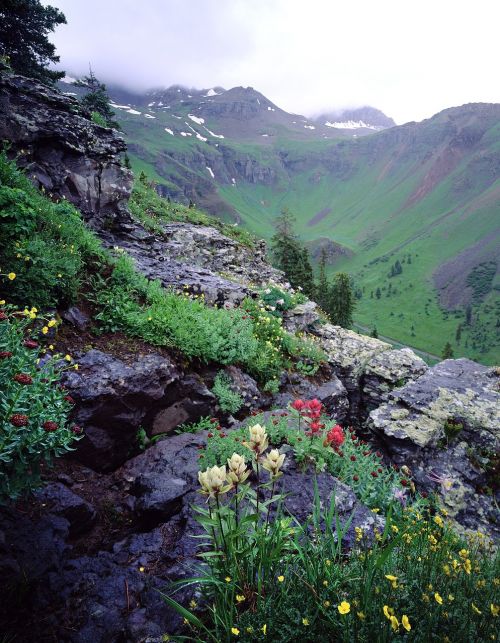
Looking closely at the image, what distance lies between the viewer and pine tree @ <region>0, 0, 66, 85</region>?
17781 mm

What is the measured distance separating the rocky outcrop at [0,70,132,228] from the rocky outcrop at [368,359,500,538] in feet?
39.1

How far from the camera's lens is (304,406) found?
17.0 ft

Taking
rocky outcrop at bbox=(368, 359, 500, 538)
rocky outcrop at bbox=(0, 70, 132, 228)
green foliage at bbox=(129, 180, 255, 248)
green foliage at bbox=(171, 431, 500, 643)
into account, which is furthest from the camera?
green foliage at bbox=(129, 180, 255, 248)

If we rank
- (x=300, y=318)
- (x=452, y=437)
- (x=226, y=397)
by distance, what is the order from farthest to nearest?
1. (x=300, y=318)
2. (x=226, y=397)
3. (x=452, y=437)

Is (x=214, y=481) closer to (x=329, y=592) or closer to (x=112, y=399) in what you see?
(x=329, y=592)

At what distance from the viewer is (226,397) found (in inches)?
302

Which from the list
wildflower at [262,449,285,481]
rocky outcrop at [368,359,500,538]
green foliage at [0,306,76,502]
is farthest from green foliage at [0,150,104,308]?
rocky outcrop at [368,359,500,538]

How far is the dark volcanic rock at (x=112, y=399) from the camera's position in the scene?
5.62 metres

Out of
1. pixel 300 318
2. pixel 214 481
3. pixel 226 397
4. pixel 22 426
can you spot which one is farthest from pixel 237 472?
pixel 300 318

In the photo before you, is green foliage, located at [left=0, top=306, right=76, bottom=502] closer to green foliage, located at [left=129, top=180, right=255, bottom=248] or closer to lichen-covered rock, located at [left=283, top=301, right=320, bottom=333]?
lichen-covered rock, located at [left=283, top=301, right=320, bottom=333]

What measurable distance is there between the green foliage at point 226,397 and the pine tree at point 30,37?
64.9ft

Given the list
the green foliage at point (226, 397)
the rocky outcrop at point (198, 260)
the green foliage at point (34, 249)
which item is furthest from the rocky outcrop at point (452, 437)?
the green foliage at point (34, 249)

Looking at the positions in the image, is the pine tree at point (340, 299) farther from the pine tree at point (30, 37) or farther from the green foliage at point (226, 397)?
the green foliage at point (226, 397)

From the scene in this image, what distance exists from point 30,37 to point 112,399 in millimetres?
22602
